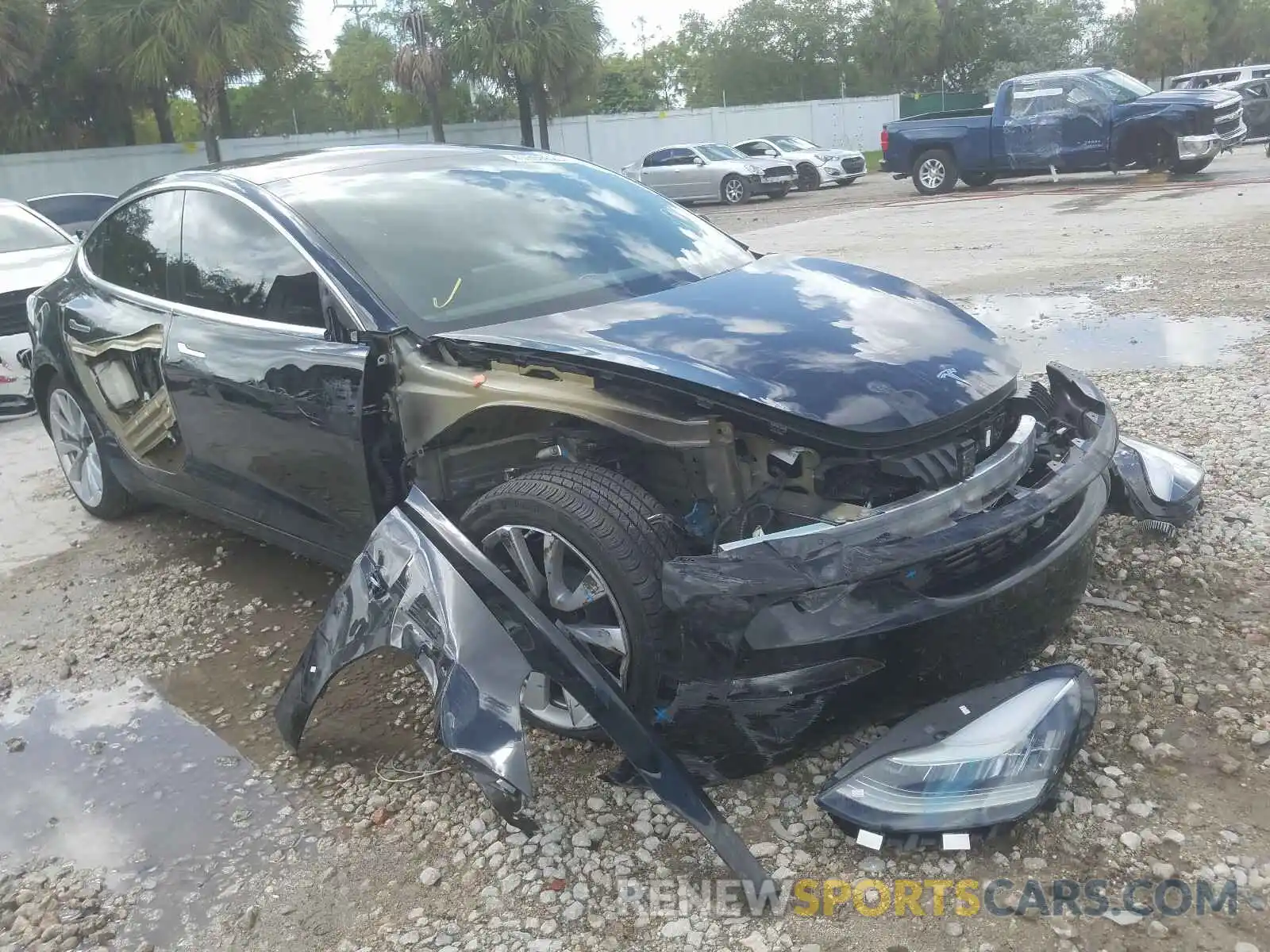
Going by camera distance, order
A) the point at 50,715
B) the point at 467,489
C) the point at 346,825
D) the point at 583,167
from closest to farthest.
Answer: the point at 346,825, the point at 467,489, the point at 50,715, the point at 583,167

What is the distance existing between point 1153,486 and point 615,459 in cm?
207

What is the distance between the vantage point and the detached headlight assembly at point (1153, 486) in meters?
3.74

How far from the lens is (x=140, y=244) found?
4336mm

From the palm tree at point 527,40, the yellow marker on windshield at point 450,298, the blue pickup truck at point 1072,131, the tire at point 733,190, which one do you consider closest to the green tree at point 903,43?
the palm tree at point 527,40

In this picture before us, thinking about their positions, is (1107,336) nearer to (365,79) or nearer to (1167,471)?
(1167,471)

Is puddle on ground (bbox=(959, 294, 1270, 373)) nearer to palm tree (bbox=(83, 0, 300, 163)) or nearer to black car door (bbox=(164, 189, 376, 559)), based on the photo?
black car door (bbox=(164, 189, 376, 559))

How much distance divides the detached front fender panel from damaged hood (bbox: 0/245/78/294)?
17.4 ft

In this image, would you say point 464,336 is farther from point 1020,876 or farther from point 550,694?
point 1020,876

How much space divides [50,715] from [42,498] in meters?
2.55

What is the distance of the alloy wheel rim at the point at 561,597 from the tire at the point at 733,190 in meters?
19.7

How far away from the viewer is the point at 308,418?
3346 mm

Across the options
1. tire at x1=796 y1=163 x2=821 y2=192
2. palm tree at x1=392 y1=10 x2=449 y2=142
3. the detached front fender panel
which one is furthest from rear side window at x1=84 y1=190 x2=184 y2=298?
palm tree at x1=392 y1=10 x2=449 y2=142

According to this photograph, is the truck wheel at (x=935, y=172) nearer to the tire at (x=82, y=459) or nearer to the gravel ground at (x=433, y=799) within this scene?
the gravel ground at (x=433, y=799)

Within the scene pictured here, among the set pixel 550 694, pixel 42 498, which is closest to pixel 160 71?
pixel 42 498
